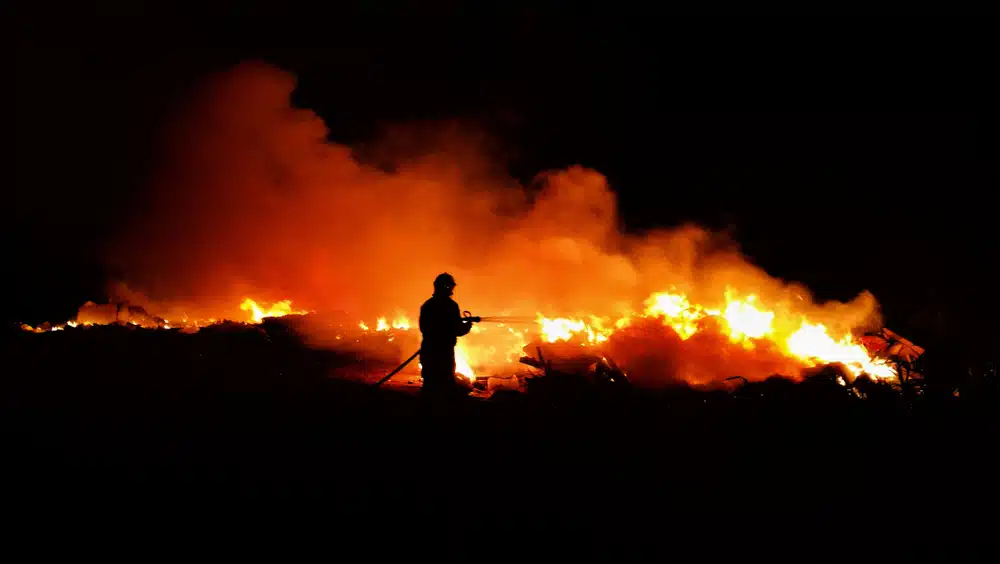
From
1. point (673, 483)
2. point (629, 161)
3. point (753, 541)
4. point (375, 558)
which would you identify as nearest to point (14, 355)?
point (375, 558)

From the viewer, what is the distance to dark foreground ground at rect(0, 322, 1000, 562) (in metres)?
3.70

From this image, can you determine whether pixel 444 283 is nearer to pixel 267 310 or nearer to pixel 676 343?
pixel 676 343

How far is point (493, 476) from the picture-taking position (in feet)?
15.4

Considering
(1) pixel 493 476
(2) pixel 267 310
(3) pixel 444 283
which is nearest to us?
(1) pixel 493 476

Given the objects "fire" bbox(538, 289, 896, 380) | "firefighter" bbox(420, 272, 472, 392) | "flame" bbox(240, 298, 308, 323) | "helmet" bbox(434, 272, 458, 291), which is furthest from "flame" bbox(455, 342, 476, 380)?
"flame" bbox(240, 298, 308, 323)

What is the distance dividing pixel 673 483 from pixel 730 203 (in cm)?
1963

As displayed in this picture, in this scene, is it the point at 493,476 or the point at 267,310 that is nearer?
the point at 493,476

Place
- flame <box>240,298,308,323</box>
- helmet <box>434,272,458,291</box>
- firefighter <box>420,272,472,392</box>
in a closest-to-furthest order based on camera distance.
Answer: firefighter <box>420,272,472,392</box>, helmet <box>434,272,458,291</box>, flame <box>240,298,308,323</box>

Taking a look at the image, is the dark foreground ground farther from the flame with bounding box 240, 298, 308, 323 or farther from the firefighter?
the flame with bounding box 240, 298, 308, 323

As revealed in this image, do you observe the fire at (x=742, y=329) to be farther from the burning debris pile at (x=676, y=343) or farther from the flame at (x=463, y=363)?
the flame at (x=463, y=363)

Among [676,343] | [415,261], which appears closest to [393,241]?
[415,261]

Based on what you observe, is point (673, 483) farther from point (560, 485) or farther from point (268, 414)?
point (268, 414)

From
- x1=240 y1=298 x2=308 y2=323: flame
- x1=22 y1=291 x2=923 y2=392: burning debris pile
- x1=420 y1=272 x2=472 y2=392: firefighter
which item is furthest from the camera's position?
x1=240 y1=298 x2=308 y2=323: flame

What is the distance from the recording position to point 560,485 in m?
4.59
